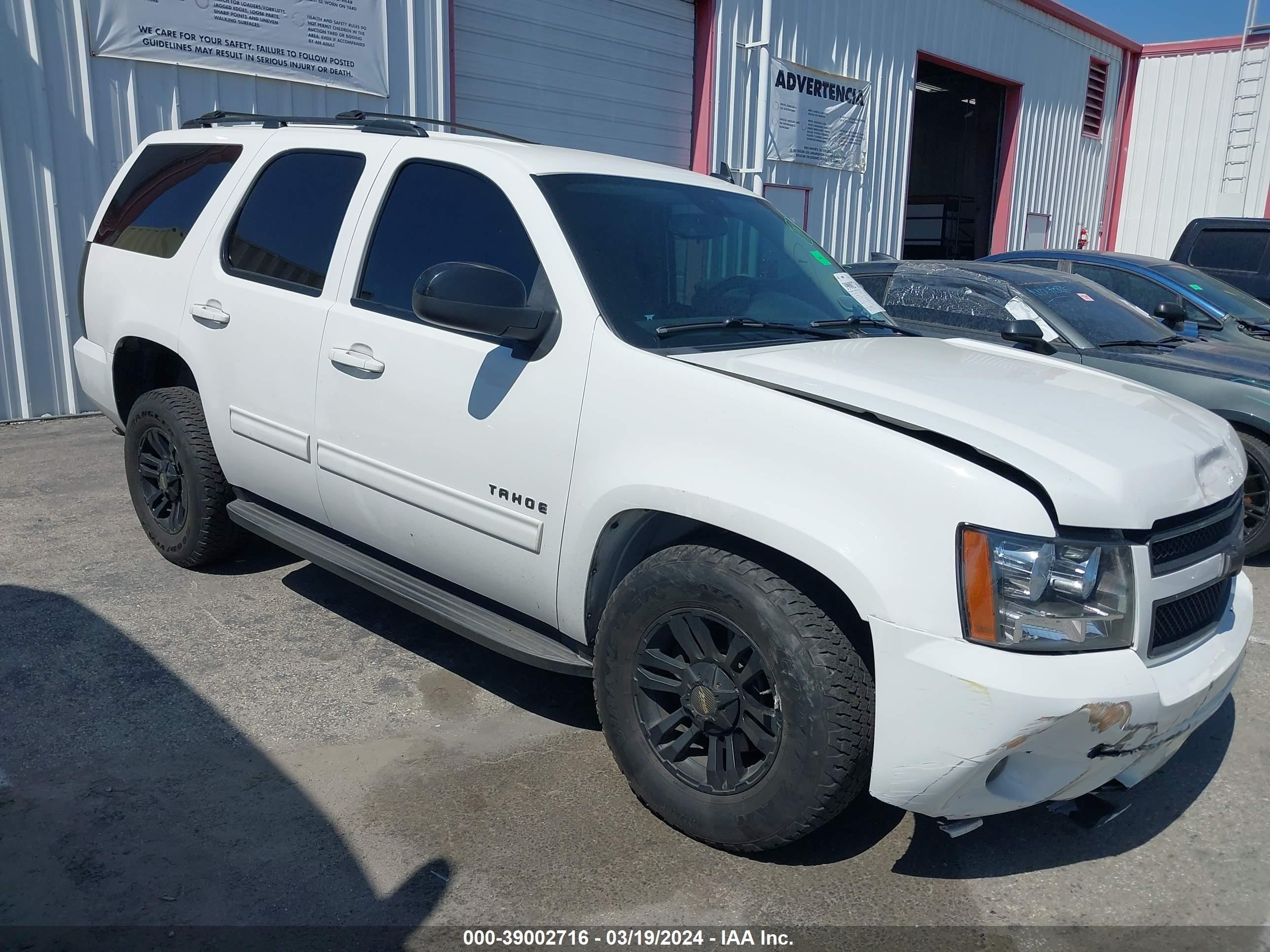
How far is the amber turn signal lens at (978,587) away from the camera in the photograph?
7.59 ft

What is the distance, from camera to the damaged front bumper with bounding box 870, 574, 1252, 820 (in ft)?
7.54

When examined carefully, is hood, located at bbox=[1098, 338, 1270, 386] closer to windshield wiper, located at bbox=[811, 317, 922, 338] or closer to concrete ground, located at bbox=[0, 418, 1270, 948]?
concrete ground, located at bbox=[0, 418, 1270, 948]

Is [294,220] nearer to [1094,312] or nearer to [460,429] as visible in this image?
[460,429]

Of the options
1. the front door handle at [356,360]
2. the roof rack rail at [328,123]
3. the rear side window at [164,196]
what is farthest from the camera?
the rear side window at [164,196]

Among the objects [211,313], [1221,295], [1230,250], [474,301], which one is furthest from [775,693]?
[1230,250]

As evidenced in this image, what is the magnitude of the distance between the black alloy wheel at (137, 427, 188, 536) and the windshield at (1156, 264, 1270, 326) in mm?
7169

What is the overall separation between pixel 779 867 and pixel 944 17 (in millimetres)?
15491

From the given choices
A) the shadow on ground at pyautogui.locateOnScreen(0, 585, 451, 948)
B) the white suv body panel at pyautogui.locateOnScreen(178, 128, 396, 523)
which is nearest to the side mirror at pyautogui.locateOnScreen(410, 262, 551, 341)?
the white suv body panel at pyautogui.locateOnScreen(178, 128, 396, 523)

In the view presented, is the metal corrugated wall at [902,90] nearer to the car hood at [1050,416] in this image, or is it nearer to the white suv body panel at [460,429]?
the white suv body panel at [460,429]

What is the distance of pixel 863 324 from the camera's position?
3.78 meters

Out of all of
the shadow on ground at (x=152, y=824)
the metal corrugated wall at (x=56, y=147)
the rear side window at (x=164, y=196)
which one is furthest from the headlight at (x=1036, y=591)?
the metal corrugated wall at (x=56, y=147)

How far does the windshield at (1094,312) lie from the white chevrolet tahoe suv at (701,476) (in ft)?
9.13

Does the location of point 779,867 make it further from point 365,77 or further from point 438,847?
point 365,77

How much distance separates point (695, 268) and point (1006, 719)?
1.83 metres
